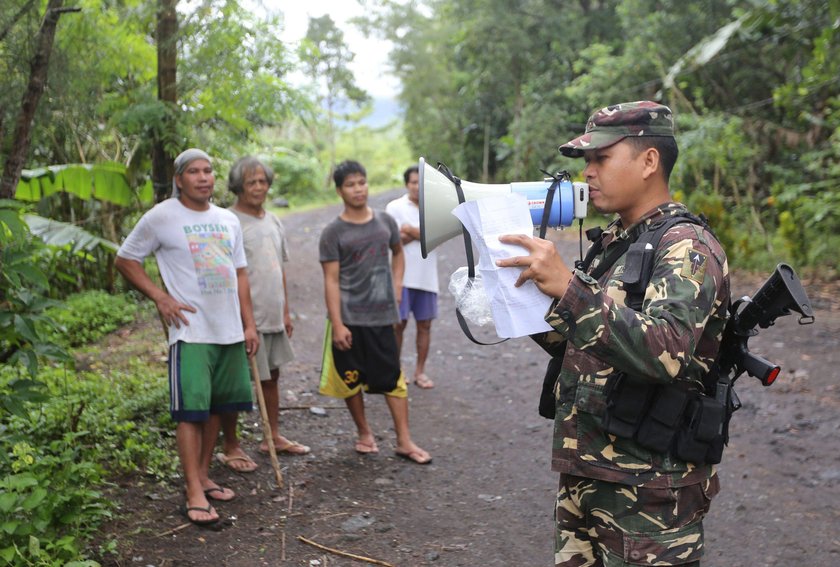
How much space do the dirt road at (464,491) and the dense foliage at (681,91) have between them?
14.6 ft

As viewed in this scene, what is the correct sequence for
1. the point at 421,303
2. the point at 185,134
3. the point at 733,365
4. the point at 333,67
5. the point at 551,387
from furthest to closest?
the point at 333,67 < the point at 421,303 < the point at 185,134 < the point at 551,387 < the point at 733,365

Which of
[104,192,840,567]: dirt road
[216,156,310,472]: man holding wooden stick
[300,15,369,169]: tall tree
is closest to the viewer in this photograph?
[104,192,840,567]: dirt road

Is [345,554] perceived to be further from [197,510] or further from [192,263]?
[192,263]

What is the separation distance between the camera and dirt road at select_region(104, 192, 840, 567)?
395 cm

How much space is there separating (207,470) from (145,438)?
833mm

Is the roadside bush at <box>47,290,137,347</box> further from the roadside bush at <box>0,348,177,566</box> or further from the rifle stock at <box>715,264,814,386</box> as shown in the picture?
the rifle stock at <box>715,264,814,386</box>

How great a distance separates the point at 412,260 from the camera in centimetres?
655

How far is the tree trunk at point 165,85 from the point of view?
17.6ft

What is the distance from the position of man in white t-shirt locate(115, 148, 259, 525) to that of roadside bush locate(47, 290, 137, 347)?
156 inches

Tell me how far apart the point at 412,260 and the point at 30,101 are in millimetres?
3307

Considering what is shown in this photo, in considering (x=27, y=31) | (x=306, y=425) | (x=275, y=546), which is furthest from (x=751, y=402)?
(x=27, y=31)

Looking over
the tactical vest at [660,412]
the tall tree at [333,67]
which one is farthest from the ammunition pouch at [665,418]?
the tall tree at [333,67]

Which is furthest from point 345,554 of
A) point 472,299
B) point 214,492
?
point 472,299

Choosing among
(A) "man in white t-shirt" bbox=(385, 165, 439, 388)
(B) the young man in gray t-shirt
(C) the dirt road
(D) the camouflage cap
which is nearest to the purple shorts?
(A) "man in white t-shirt" bbox=(385, 165, 439, 388)
